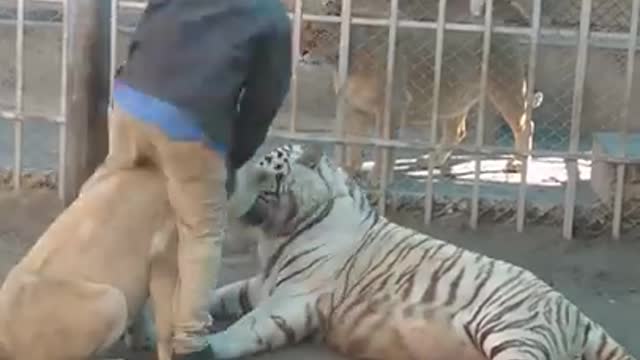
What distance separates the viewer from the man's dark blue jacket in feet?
14.8

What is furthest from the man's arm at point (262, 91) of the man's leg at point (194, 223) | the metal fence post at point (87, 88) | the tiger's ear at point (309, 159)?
the metal fence post at point (87, 88)

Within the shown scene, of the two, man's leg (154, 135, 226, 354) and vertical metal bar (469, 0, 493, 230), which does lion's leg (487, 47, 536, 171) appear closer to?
vertical metal bar (469, 0, 493, 230)

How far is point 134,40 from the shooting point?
468cm

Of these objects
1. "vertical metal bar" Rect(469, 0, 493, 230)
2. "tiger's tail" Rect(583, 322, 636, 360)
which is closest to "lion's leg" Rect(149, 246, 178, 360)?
"tiger's tail" Rect(583, 322, 636, 360)

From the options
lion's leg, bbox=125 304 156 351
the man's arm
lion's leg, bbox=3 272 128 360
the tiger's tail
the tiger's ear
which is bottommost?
lion's leg, bbox=125 304 156 351

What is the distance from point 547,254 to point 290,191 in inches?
91.7

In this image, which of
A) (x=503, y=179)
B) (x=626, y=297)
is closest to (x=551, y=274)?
(x=626, y=297)

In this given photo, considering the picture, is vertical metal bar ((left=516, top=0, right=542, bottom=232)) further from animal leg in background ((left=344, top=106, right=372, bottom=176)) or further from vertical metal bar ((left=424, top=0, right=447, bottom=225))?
animal leg in background ((left=344, top=106, right=372, bottom=176))

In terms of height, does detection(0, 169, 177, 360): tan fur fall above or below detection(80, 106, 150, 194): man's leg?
below

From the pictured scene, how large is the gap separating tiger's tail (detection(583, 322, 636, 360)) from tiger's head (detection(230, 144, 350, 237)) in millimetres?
1112

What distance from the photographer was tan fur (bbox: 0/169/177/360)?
443 cm

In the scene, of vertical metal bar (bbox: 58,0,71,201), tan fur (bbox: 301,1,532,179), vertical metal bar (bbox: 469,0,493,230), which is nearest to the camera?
vertical metal bar (bbox: 58,0,71,201)

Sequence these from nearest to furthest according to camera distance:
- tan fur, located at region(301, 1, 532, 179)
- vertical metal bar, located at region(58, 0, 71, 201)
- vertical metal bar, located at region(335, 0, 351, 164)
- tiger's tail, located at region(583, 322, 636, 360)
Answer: tiger's tail, located at region(583, 322, 636, 360) → vertical metal bar, located at region(58, 0, 71, 201) → vertical metal bar, located at region(335, 0, 351, 164) → tan fur, located at region(301, 1, 532, 179)

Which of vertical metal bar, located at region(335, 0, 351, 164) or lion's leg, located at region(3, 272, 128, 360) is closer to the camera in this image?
lion's leg, located at region(3, 272, 128, 360)
